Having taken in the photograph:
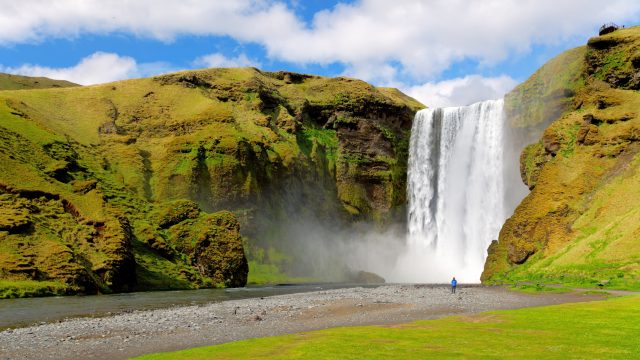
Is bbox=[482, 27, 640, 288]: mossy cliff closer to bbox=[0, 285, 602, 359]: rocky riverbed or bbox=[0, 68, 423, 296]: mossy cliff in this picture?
bbox=[0, 285, 602, 359]: rocky riverbed

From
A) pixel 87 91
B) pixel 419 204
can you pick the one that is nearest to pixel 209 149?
pixel 87 91

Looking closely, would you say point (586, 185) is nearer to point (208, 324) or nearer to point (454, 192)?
point (454, 192)

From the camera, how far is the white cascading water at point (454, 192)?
99.8 m

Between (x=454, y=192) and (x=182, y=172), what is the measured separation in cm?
5570

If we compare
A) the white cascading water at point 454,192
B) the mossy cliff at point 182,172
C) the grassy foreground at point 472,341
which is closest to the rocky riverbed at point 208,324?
the grassy foreground at point 472,341

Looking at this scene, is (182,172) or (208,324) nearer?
(208,324)

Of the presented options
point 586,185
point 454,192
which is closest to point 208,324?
point 586,185

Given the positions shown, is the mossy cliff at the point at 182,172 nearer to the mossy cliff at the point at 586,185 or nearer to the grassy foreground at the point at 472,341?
the mossy cliff at the point at 586,185

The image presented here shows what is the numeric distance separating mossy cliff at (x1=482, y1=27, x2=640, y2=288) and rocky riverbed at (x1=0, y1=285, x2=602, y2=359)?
13.7m

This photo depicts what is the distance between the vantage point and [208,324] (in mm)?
30750

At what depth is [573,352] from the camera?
54.8 feet

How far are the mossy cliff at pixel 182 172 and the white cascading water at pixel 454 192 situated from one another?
52.1ft

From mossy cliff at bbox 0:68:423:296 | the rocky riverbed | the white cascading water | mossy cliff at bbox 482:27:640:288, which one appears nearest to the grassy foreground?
the rocky riverbed

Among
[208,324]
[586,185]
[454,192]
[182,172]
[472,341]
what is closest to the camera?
[472,341]
